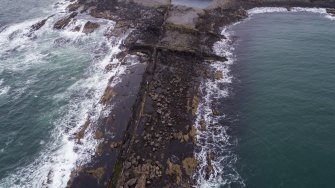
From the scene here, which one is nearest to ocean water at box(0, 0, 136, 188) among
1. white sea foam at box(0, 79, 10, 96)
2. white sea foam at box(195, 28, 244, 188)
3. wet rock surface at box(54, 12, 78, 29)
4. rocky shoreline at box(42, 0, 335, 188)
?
white sea foam at box(0, 79, 10, 96)

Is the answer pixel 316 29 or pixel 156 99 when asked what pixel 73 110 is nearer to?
pixel 156 99

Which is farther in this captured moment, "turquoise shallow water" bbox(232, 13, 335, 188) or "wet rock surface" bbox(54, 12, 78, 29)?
"wet rock surface" bbox(54, 12, 78, 29)

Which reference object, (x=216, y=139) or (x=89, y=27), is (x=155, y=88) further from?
(x=89, y=27)

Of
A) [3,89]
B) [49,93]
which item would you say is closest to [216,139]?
[49,93]

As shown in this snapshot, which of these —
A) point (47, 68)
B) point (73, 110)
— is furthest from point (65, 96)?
point (47, 68)

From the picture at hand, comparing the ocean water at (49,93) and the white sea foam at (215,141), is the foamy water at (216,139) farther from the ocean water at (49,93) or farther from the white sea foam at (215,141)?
the ocean water at (49,93)

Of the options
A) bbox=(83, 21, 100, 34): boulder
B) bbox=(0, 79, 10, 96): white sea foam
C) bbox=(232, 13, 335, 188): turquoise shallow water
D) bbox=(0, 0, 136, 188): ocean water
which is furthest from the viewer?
bbox=(83, 21, 100, 34): boulder

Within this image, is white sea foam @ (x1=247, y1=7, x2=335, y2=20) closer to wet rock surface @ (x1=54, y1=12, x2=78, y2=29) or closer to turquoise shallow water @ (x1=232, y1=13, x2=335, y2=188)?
turquoise shallow water @ (x1=232, y1=13, x2=335, y2=188)
